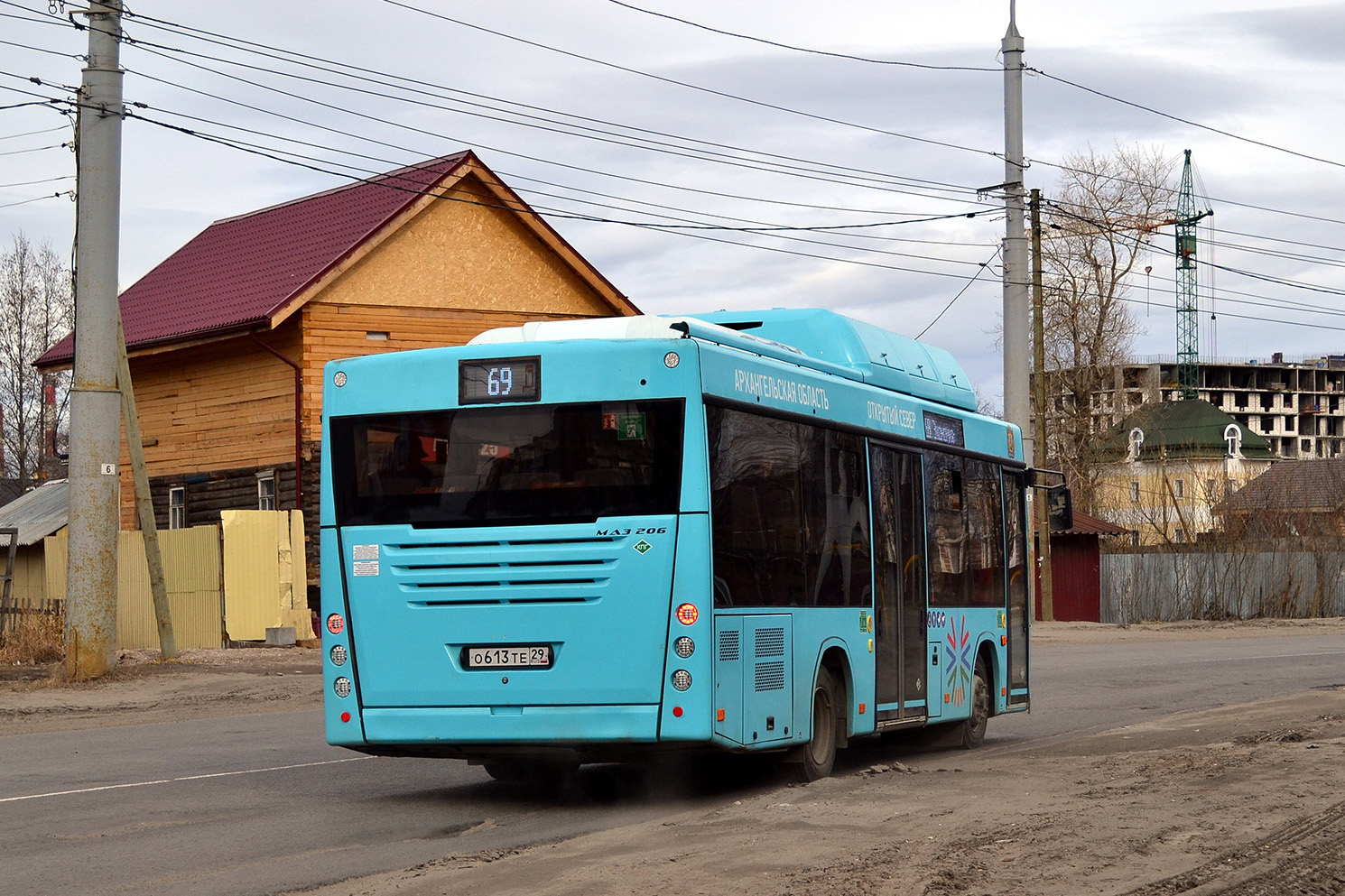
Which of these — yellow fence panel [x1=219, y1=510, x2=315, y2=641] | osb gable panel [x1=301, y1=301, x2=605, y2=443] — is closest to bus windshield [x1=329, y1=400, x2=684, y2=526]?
yellow fence panel [x1=219, y1=510, x2=315, y2=641]

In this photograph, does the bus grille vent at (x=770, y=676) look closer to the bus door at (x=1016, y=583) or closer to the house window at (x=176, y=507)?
the bus door at (x=1016, y=583)

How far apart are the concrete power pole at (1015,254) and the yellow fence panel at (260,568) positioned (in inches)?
492

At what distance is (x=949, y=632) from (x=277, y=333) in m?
20.9

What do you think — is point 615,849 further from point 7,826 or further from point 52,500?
point 52,500

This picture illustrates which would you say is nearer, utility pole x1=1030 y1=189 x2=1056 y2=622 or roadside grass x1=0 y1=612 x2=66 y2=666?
roadside grass x1=0 y1=612 x2=66 y2=666

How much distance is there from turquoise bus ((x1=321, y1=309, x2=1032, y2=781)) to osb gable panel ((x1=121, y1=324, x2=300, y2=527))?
71.8ft

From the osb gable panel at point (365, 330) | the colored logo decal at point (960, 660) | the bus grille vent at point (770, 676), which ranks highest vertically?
the osb gable panel at point (365, 330)

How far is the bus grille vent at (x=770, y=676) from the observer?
34.8 ft

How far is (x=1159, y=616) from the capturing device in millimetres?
47562

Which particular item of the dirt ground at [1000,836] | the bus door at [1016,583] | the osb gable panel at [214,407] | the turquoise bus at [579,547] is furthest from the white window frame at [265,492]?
the turquoise bus at [579,547]

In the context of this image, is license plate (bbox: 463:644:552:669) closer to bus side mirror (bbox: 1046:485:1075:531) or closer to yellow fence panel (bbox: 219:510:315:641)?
bus side mirror (bbox: 1046:485:1075:531)

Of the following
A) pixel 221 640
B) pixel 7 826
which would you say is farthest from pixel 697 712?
pixel 221 640

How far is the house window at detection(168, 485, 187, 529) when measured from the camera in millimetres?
35219

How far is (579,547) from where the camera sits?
10.2 m
